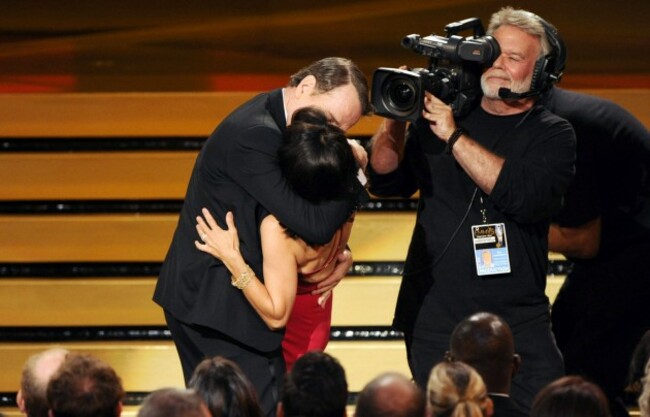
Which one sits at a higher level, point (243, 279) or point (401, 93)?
point (401, 93)

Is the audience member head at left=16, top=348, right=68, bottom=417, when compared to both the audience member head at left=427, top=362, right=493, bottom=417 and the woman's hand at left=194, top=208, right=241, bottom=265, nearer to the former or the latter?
the woman's hand at left=194, top=208, right=241, bottom=265

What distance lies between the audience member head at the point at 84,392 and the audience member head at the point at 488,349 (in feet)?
3.10

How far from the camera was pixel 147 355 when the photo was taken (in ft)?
17.9

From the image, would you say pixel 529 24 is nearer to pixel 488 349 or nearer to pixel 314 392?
pixel 488 349

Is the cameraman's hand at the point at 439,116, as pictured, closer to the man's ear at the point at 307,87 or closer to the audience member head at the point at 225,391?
the man's ear at the point at 307,87

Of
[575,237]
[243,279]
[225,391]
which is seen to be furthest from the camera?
[575,237]

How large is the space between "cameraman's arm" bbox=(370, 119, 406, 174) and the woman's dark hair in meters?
0.47

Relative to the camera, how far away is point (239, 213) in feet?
11.7

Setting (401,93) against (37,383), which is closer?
(37,383)

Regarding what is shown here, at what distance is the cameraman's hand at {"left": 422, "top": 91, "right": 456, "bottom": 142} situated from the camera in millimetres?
3787

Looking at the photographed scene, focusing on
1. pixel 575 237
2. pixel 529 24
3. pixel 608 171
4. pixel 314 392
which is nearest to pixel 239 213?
pixel 314 392

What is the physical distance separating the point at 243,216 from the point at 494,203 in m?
0.77

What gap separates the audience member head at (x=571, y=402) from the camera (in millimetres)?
2891

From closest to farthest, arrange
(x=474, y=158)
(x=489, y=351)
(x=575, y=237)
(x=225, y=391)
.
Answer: (x=225, y=391) → (x=489, y=351) → (x=474, y=158) → (x=575, y=237)
